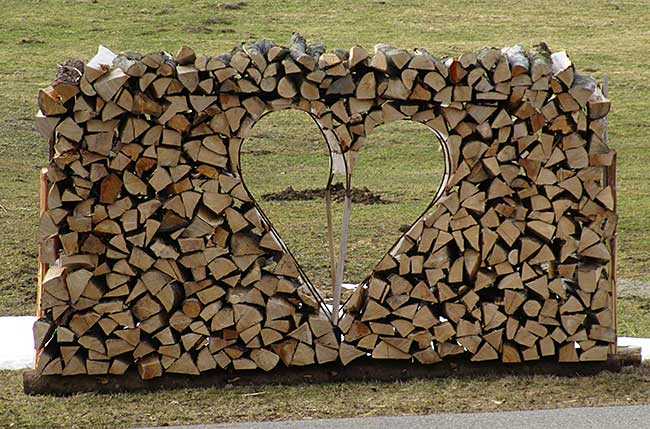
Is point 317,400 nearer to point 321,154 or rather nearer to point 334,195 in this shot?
point 334,195

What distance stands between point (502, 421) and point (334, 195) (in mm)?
7697

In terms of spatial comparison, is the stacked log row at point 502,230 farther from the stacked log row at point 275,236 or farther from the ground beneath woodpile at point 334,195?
the ground beneath woodpile at point 334,195

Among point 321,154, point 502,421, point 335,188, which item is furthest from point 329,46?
point 502,421

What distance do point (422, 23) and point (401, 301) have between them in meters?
20.3

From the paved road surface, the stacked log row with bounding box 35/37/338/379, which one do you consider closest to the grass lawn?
the paved road surface

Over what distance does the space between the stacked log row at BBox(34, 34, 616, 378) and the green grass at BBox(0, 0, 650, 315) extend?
277 cm

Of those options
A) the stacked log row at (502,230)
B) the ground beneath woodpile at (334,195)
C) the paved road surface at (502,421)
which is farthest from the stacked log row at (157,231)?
the ground beneath woodpile at (334,195)

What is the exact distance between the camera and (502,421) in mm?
5625

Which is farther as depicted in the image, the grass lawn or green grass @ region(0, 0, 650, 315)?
green grass @ region(0, 0, 650, 315)

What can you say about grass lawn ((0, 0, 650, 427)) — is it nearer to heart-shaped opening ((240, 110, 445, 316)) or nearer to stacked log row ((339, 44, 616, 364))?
heart-shaped opening ((240, 110, 445, 316))

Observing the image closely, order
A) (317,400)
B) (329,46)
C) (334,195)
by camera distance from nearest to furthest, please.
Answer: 1. (317,400)
2. (334,195)
3. (329,46)

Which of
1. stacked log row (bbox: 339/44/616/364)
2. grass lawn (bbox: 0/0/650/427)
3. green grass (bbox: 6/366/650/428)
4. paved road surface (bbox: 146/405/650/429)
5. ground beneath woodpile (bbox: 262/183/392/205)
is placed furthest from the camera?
ground beneath woodpile (bbox: 262/183/392/205)

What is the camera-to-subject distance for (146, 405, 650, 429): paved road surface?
5562mm

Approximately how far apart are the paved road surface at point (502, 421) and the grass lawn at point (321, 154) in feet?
0.56
